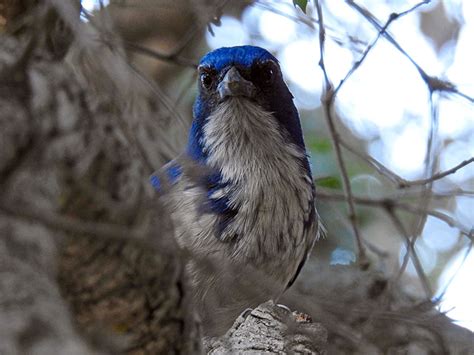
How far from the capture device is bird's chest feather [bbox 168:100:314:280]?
4.40 m

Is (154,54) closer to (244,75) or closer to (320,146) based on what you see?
(244,75)

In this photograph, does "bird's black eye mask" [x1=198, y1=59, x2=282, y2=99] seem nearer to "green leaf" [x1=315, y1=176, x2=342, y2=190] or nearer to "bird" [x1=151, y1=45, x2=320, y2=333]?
"bird" [x1=151, y1=45, x2=320, y2=333]

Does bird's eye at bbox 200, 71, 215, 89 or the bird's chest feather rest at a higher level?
bird's eye at bbox 200, 71, 215, 89

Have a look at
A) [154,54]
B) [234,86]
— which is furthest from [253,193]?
[154,54]

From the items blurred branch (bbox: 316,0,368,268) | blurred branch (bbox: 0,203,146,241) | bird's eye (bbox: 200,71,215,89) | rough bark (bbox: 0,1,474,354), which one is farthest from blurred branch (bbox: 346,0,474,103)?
blurred branch (bbox: 0,203,146,241)

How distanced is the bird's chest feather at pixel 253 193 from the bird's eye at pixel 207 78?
0.54 feet

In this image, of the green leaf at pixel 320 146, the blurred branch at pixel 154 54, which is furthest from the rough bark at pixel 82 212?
the green leaf at pixel 320 146

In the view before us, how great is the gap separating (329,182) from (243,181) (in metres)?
1.11

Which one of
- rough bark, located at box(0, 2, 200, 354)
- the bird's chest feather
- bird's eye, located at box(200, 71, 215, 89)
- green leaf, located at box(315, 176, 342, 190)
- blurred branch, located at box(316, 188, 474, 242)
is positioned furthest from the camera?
green leaf, located at box(315, 176, 342, 190)

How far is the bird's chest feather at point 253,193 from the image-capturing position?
14.4 ft

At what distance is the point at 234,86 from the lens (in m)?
4.84

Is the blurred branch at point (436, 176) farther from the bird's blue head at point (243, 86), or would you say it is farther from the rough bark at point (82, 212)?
the rough bark at point (82, 212)

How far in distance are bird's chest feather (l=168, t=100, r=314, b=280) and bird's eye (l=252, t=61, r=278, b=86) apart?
0.17 metres

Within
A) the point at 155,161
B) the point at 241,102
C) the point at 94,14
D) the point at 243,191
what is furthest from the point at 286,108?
the point at 155,161
